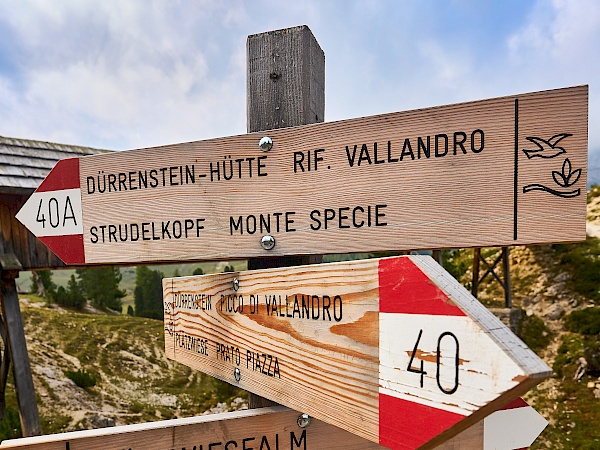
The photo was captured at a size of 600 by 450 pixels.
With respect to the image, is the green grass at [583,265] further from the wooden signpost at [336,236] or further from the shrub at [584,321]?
the wooden signpost at [336,236]

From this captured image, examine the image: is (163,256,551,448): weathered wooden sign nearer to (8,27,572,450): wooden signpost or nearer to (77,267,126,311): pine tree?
(8,27,572,450): wooden signpost

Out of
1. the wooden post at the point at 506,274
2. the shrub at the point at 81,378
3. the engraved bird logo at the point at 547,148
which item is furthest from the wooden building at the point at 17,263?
the wooden post at the point at 506,274

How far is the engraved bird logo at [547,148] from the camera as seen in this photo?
892 mm

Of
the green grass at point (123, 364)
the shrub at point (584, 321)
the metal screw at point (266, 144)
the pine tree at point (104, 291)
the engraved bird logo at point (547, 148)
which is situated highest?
the metal screw at point (266, 144)

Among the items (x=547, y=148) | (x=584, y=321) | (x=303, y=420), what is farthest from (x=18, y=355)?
(x=584, y=321)

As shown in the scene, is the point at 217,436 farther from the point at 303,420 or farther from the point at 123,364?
the point at 123,364

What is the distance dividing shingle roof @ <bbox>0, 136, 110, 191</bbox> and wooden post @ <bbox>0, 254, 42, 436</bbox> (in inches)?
50.1

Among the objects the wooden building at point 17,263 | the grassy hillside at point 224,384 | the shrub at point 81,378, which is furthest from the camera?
the shrub at point 81,378

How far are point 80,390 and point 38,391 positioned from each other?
36.5 inches

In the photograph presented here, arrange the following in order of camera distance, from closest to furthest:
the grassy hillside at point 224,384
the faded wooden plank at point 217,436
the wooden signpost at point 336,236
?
the wooden signpost at point 336,236 → the faded wooden plank at point 217,436 → the grassy hillside at point 224,384

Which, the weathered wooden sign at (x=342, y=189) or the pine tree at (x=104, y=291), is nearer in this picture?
the weathered wooden sign at (x=342, y=189)

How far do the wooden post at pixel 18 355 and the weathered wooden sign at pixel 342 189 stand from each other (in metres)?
5.07

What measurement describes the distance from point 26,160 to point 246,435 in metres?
6.54

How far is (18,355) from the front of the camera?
537 cm
